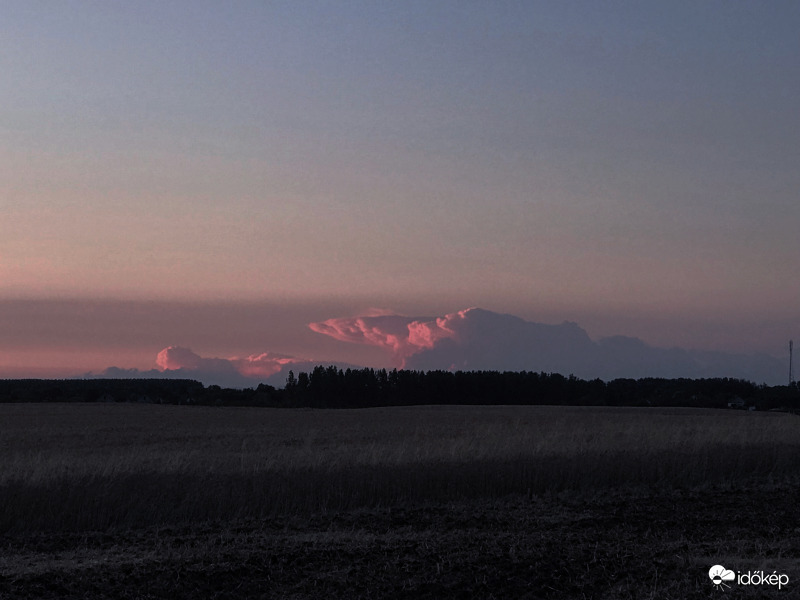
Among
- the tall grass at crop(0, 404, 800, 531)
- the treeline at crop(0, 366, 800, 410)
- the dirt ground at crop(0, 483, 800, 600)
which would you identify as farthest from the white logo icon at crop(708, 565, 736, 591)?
the treeline at crop(0, 366, 800, 410)

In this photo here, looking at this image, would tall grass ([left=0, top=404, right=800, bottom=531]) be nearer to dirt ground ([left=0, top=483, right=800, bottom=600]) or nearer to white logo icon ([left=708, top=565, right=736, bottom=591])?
dirt ground ([left=0, top=483, right=800, bottom=600])

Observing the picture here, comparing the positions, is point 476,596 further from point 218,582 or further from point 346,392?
point 346,392

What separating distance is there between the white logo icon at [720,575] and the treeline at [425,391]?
9999 cm

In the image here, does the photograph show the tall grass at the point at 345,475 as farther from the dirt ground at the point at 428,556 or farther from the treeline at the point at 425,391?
the treeline at the point at 425,391

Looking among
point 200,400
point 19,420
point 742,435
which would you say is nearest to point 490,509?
point 742,435

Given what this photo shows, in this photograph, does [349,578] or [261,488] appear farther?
[261,488]

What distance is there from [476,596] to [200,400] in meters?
105

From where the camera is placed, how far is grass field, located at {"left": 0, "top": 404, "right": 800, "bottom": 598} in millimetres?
10312

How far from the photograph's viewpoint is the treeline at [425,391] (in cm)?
11038

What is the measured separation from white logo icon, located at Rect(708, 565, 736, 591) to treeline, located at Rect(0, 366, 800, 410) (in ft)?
328

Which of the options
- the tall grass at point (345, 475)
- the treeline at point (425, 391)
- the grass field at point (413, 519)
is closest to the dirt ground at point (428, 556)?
the grass field at point (413, 519)

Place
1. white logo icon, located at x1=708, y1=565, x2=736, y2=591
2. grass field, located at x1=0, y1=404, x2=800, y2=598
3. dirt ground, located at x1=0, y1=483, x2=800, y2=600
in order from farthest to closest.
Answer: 1. grass field, located at x1=0, y1=404, x2=800, y2=598
2. dirt ground, located at x1=0, y1=483, x2=800, y2=600
3. white logo icon, located at x1=708, y1=565, x2=736, y2=591

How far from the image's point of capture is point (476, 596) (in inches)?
385

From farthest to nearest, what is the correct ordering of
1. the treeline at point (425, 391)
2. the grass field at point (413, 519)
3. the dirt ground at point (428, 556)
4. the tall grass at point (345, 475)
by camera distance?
1. the treeline at point (425, 391)
2. the tall grass at point (345, 475)
3. the grass field at point (413, 519)
4. the dirt ground at point (428, 556)
